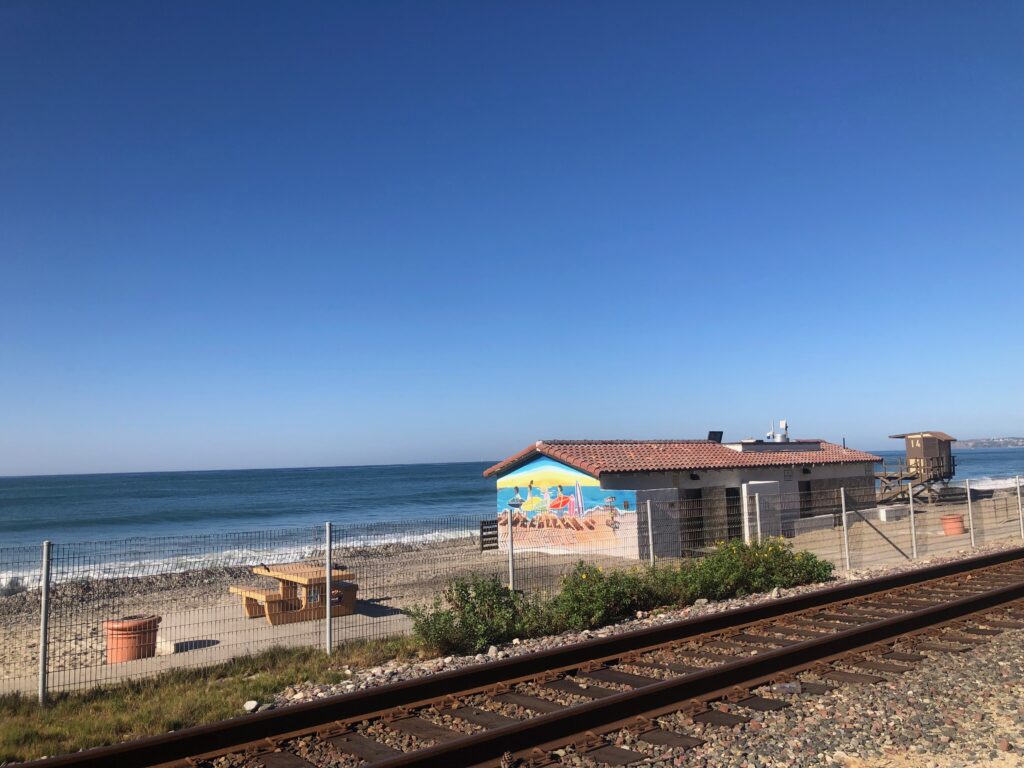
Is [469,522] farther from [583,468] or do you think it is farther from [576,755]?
[583,468]

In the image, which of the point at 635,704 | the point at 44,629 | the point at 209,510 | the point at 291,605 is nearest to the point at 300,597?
the point at 291,605

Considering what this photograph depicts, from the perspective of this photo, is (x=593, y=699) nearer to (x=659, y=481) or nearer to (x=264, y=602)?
(x=264, y=602)

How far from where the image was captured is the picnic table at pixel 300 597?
46.6 ft

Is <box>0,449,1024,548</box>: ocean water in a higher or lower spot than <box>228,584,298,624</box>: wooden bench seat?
lower

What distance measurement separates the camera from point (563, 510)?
25672 mm

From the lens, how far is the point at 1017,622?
1039 centimetres

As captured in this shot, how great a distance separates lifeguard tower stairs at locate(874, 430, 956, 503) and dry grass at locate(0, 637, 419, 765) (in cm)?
3552

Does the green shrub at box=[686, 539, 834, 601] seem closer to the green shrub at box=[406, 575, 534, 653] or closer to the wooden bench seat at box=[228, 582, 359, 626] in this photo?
the green shrub at box=[406, 575, 534, 653]

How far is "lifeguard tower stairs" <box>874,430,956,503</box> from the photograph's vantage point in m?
39.5

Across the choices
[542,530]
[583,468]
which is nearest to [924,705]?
[583,468]

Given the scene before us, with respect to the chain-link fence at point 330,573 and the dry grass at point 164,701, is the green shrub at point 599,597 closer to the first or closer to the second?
the chain-link fence at point 330,573

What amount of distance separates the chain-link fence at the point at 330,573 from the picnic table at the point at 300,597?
0.10ft

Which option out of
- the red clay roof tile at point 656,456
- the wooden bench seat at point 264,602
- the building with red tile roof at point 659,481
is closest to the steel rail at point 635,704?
the wooden bench seat at point 264,602

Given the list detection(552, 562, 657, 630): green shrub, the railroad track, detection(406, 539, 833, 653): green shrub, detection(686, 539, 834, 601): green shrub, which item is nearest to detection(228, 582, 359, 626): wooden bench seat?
detection(406, 539, 833, 653): green shrub
